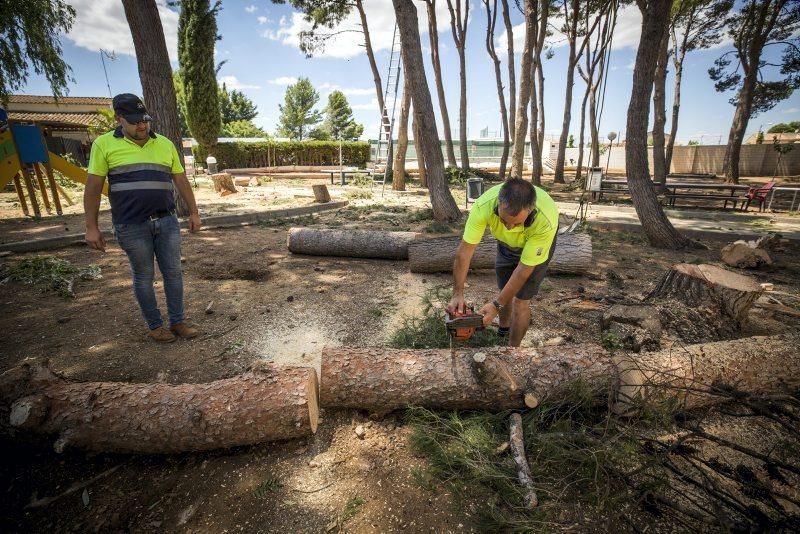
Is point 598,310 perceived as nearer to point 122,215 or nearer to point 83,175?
point 122,215

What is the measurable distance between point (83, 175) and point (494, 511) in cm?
1130

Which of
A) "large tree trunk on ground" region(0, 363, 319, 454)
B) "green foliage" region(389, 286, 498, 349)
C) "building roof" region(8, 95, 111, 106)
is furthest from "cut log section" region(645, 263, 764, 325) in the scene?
"building roof" region(8, 95, 111, 106)

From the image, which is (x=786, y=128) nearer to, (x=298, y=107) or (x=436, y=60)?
(x=436, y=60)

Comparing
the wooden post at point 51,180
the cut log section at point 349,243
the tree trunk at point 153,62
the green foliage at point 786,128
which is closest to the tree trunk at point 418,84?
the cut log section at point 349,243

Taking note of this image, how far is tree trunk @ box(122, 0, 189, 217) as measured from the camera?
6750 mm

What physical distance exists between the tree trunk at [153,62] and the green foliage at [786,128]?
43210mm

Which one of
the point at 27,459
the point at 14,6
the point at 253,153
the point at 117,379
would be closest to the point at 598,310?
the point at 117,379

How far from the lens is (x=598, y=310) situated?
386 centimetres

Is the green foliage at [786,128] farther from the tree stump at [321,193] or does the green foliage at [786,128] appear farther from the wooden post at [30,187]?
the wooden post at [30,187]

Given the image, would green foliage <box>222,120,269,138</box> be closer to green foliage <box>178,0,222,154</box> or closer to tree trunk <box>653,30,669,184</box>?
green foliage <box>178,0,222,154</box>

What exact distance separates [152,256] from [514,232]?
294cm

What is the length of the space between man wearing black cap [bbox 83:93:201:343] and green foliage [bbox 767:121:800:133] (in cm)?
4387

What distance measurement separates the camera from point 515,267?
3.05 metres

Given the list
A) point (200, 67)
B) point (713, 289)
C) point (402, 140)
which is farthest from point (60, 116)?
point (713, 289)
